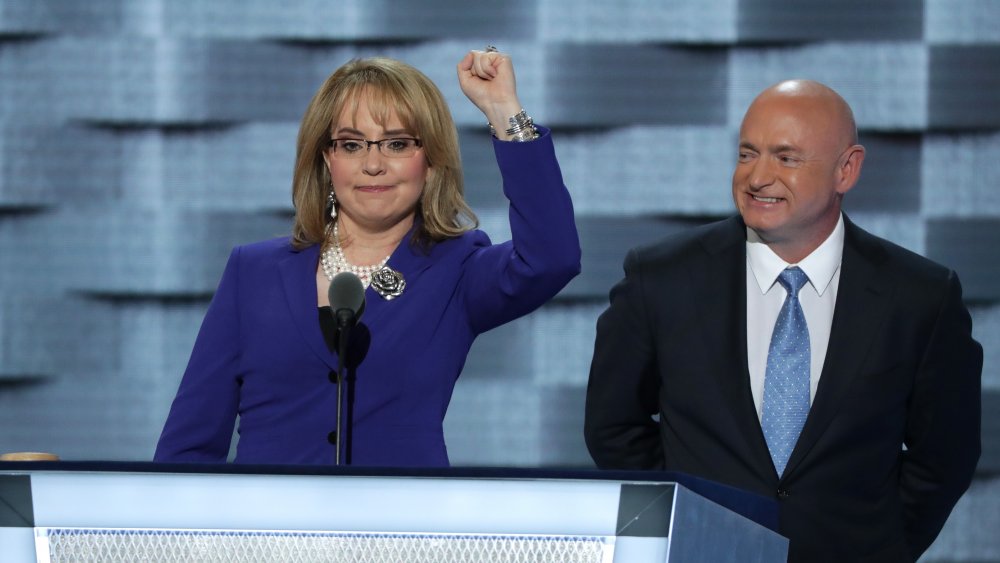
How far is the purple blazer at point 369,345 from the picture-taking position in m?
2.19

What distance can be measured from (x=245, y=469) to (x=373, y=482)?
120 millimetres

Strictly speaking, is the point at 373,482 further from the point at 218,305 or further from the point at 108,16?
the point at 108,16

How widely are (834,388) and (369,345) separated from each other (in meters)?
0.76

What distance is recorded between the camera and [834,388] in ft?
7.74

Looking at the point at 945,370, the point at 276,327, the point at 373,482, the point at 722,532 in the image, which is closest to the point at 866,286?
the point at 945,370

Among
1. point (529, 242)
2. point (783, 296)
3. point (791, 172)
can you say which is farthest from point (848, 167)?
point (529, 242)

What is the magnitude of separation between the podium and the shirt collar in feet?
3.59

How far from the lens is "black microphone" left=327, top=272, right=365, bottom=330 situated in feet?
6.18

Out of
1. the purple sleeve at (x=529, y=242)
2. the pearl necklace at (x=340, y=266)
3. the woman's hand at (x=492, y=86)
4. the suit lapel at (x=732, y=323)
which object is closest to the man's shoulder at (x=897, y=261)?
the suit lapel at (x=732, y=323)

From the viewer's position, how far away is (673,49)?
3.55 metres

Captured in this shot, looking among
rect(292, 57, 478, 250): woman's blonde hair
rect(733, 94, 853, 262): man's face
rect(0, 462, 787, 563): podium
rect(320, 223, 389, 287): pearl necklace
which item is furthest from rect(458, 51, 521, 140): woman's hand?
rect(0, 462, 787, 563): podium

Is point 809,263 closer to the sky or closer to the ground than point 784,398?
closer to the sky

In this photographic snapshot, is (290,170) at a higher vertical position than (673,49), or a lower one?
lower

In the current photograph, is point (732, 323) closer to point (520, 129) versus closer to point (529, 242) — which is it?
point (529, 242)
